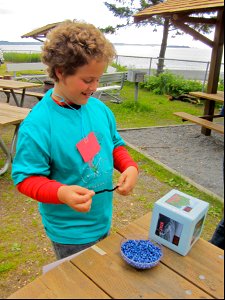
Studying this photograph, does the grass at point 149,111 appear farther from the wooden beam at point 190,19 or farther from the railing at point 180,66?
the wooden beam at point 190,19

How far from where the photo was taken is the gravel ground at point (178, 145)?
3693 millimetres

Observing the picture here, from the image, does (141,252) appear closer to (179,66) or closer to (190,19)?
(190,19)

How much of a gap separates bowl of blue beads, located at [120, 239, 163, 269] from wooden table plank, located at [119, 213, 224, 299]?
41mm

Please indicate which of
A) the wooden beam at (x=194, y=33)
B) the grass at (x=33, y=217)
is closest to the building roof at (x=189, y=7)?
the wooden beam at (x=194, y=33)

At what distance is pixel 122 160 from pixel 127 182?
0.59 ft

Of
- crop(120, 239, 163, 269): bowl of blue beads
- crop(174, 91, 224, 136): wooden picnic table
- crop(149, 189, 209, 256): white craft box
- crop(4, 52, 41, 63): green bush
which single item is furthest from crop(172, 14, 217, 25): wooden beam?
crop(4, 52, 41, 63): green bush

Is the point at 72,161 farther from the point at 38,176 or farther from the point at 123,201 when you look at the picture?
the point at 123,201

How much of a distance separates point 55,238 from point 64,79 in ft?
2.12

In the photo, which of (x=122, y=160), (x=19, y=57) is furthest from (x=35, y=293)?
(x=19, y=57)

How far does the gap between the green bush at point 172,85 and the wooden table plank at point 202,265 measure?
26.2 feet

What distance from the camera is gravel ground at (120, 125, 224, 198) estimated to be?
3693 millimetres

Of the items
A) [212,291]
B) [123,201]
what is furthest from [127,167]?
[123,201]

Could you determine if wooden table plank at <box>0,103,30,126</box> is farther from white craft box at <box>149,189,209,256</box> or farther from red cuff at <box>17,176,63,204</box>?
white craft box at <box>149,189,209,256</box>

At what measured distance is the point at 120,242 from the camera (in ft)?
3.67
